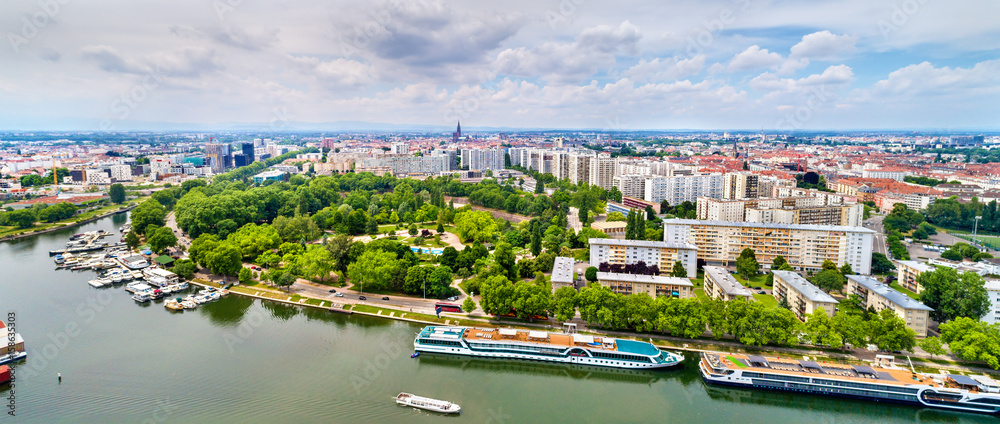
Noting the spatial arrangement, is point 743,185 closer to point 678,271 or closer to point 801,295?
point 678,271

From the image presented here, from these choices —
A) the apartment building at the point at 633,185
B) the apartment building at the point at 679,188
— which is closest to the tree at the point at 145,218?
the apartment building at the point at 633,185

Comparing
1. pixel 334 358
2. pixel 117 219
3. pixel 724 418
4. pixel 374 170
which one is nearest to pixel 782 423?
pixel 724 418

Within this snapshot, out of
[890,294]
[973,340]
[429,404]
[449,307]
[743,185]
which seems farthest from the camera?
[743,185]

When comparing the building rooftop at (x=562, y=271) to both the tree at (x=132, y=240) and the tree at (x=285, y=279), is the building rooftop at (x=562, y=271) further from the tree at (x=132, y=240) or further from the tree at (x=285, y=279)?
the tree at (x=132, y=240)

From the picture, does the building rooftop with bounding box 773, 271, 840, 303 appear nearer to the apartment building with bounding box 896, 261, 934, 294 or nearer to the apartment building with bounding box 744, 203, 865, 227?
the apartment building with bounding box 896, 261, 934, 294

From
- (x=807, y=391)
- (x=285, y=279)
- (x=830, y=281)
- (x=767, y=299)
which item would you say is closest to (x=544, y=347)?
(x=807, y=391)

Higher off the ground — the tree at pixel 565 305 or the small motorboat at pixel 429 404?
the tree at pixel 565 305
